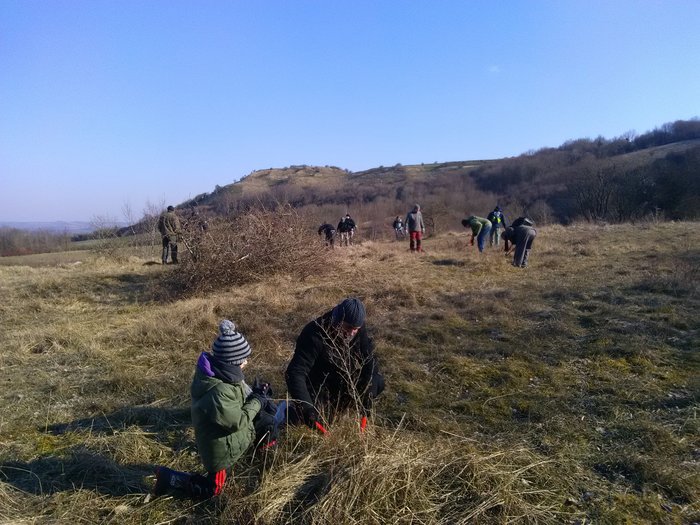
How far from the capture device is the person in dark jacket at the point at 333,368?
3.08 m

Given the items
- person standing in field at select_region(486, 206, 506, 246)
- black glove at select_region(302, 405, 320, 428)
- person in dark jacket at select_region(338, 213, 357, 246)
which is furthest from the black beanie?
person in dark jacket at select_region(338, 213, 357, 246)

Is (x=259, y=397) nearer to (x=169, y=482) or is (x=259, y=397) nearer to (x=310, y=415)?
(x=310, y=415)

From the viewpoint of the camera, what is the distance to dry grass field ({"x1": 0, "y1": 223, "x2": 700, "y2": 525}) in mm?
2469

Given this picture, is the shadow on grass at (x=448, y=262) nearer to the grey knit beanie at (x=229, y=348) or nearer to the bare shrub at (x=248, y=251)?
the bare shrub at (x=248, y=251)

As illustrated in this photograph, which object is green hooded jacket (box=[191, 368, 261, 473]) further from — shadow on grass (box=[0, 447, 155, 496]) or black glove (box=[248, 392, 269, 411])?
shadow on grass (box=[0, 447, 155, 496])

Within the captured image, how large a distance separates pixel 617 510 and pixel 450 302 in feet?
16.0

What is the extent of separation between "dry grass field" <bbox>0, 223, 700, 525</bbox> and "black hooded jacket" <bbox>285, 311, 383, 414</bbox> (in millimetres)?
288

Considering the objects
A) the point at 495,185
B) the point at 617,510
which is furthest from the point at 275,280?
the point at 495,185

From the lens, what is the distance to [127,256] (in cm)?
1466

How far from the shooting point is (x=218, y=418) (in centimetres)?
246

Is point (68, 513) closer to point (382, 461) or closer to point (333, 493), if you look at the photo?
point (333, 493)

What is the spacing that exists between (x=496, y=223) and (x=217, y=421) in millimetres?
12477

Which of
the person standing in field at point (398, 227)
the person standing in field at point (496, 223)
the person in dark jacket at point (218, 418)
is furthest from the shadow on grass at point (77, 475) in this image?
the person standing in field at point (398, 227)

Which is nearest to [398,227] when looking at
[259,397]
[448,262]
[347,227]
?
[347,227]
